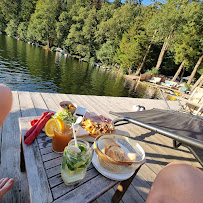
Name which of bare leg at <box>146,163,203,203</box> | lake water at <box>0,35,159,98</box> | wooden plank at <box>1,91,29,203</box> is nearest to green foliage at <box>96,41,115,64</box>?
lake water at <box>0,35,159,98</box>

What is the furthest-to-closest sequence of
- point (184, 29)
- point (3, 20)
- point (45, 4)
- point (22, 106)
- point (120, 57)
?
point (3, 20)
point (45, 4)
point (120, 57)
point (184, 29)
point (22, 106)

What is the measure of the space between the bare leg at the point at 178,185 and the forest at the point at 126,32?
74.7ft

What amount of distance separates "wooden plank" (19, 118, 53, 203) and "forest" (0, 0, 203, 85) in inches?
903

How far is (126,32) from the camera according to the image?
25.9 meters

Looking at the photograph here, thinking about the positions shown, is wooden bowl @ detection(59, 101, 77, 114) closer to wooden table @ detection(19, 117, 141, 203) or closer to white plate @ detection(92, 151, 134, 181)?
wooden table @ detection(19, 117, 141, 203)

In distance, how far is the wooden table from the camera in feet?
2.33

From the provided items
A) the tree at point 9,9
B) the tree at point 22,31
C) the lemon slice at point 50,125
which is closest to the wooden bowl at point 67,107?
the lemon slice at point 50,125

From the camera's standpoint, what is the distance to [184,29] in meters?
17.8

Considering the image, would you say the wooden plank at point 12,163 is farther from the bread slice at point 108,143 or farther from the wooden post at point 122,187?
the bread slice at point 108,143

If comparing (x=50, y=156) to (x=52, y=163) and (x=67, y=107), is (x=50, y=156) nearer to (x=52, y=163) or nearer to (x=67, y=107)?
(x=52, y=163)

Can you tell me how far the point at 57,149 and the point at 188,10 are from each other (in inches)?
938

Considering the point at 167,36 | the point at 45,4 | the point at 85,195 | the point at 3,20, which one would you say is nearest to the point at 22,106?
the point at 85,195

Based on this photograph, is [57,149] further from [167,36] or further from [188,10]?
[167,36]

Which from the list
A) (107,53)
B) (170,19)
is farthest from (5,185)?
(107,53)
